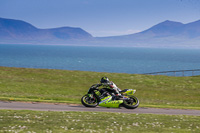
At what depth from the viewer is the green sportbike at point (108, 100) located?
677 inches

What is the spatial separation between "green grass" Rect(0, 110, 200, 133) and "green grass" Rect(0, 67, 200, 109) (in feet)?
32.6

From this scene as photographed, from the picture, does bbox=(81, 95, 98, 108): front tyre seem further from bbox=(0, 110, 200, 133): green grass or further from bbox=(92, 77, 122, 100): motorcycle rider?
bbox=(0, 110, 200, 133): green grass

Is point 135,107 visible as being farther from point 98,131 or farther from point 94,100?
point 98,131

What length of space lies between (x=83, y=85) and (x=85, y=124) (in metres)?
19.2

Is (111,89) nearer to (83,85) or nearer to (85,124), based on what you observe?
(85,124)

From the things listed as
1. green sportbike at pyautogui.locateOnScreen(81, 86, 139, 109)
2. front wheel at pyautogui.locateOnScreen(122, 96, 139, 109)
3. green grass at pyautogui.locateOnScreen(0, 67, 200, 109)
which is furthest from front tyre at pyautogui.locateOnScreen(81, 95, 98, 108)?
green grass at pyautogui.locateOnScreen(0, 67, 200, 109)

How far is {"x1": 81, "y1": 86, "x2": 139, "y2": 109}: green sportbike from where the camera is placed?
17203 mm

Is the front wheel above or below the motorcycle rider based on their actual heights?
below

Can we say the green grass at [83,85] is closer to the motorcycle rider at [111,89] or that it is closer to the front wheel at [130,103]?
the front wheel at [130,103]

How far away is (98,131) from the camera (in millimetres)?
10688

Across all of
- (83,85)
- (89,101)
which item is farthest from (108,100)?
(83,85)

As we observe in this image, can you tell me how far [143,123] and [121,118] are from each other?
1.43 m

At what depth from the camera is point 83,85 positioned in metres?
31.0

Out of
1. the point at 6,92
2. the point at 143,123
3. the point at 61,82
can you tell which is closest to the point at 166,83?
the point at 61,82
